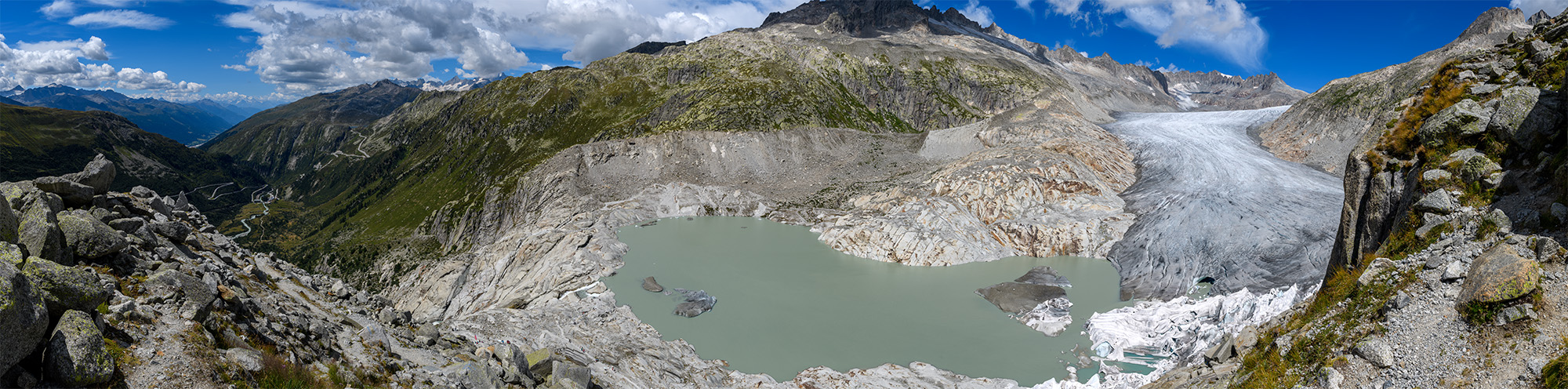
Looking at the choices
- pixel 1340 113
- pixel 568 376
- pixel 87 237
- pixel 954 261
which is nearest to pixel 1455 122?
pixel 568 376

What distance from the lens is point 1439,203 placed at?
505 inches

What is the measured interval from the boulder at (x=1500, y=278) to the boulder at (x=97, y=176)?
30.3 meters

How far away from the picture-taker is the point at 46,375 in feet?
25.5

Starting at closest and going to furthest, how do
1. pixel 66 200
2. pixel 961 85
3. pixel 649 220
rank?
pixel 66 200 < pixel 649 220 < pixel 961 85

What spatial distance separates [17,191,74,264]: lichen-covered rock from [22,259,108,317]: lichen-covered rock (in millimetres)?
2278

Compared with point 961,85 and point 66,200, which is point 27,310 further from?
point 961,85

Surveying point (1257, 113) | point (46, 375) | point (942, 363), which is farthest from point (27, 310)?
point (1257, 113)

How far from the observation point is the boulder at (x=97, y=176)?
51.5 ft

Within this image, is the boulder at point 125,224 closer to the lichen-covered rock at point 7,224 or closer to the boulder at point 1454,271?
the lichen-covered rock at point 7,224

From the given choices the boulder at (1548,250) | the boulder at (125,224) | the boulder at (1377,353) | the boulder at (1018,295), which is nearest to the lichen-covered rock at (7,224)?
the boulder at (125,224)

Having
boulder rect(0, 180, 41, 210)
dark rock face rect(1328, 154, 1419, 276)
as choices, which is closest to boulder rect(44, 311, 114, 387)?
boulder rect(0, 180, 41, 210)

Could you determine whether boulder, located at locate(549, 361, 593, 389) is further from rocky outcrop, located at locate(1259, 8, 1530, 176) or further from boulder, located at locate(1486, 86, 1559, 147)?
rocky outcrop, located at locate(1259, 8, 1530, 176)

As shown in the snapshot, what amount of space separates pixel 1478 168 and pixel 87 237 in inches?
1158

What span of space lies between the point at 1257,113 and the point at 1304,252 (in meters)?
64.2
